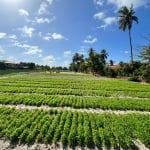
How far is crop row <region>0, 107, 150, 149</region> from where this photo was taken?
7.82 m

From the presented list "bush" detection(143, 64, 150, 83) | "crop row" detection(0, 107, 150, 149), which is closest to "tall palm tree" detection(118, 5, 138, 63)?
"bush" detection(143, 64, 150, 83)

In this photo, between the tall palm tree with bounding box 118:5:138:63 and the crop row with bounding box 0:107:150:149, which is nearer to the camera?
the crop row with bounding box 0:107:150:149

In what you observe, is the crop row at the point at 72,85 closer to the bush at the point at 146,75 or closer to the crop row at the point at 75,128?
the bush at the point at 146,75

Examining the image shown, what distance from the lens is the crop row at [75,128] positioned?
25.7 feet

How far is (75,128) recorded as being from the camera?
888 centimetres

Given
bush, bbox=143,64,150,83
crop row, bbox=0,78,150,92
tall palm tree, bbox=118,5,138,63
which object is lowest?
crop row, bbox=0,78,150,92

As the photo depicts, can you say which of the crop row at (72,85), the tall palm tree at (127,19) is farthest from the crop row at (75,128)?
the tall palm tree at (127,19)

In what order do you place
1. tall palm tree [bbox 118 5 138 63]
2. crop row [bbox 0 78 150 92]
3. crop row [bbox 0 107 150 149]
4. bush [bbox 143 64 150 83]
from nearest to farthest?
crop row [bbox 0 107 150 149], crop row [bbox 0 78 150 92], bush [bbox 143 64 150 83], tall palm tree [bbox 118 5 138 63]

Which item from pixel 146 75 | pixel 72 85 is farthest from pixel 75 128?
pixel 146 75

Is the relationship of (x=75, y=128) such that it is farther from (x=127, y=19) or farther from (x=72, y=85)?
(x=127, y=19)

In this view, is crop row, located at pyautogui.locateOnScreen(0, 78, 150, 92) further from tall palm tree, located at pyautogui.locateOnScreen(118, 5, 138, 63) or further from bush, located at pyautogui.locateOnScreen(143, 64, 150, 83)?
tall palm tree, located at pyautogui.locateOnScreen(118, 5, 138, 63)

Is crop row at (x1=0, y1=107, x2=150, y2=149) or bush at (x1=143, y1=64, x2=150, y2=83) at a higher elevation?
bush at (x1=143, y1=64, x2=150, y2=83)

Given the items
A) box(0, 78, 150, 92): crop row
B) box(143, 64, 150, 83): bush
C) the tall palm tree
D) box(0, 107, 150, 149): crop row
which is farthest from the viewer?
the tall palm tree

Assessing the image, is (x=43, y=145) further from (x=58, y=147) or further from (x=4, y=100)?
(x=4, y=100)
